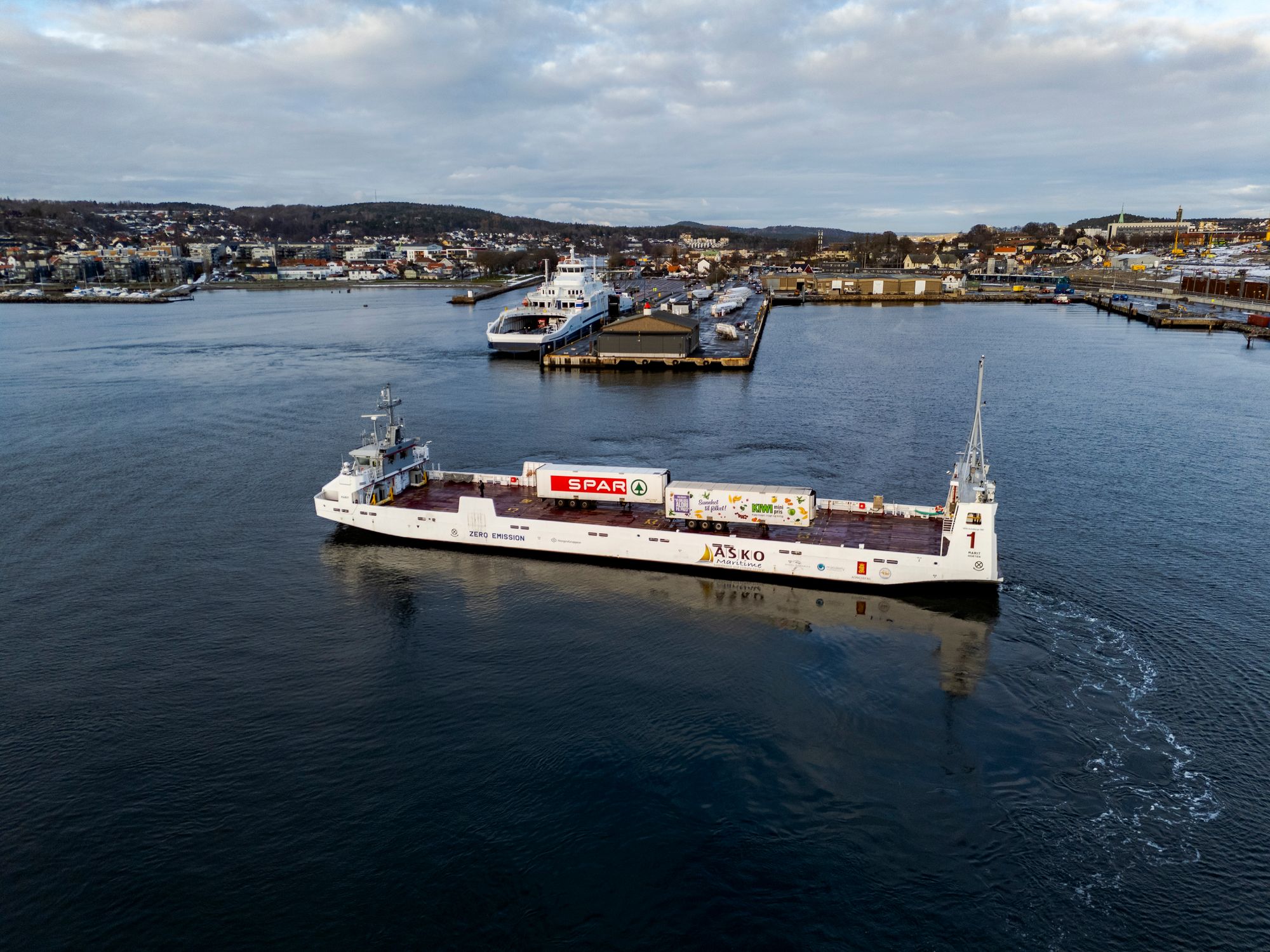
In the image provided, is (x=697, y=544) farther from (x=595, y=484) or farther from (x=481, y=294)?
(x=481, y=294)

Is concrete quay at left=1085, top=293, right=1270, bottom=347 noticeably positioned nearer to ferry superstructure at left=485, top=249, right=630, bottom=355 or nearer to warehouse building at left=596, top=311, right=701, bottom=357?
warehouse building at left=596, top=311, right=701, bottom=357

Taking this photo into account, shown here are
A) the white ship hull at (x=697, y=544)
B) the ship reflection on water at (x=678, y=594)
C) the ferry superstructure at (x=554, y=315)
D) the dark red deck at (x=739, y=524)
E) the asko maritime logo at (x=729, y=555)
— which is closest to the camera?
the ship reflection on water at (x=678, y=594)

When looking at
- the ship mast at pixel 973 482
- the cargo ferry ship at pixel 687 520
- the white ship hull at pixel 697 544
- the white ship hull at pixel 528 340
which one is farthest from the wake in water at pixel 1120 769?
the white ship hull at pixel 528 340

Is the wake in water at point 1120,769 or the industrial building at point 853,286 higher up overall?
the industrial building at point 853,286

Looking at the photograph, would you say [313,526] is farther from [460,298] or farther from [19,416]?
[460,298]

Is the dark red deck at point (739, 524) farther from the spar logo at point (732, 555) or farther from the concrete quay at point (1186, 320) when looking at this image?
the concrete quay at point (1186, 320)

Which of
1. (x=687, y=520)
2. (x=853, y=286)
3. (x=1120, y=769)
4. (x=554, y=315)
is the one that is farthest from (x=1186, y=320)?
(x=1120, y=769)

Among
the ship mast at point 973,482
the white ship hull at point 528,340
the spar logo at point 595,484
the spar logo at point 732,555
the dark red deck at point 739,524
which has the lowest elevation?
the spar logo at point 732,555

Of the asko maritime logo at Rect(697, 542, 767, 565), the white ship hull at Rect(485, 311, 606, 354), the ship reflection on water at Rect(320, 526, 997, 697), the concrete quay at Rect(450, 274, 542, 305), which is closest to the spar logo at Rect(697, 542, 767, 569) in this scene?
the asko maritime logo at Rect(697, 542, 767, 565)
